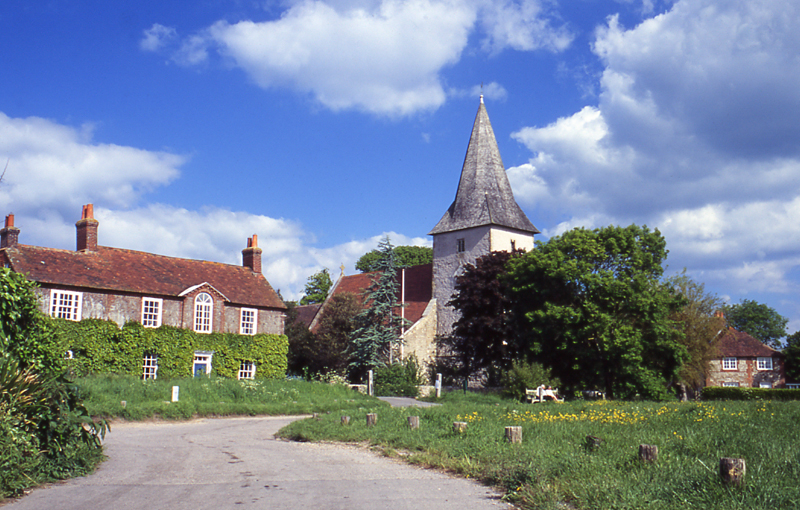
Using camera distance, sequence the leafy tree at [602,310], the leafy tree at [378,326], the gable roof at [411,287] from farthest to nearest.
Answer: the gable roof at [411,287] → the leafy tree at [378,326] → the leafy tree at [602,310]

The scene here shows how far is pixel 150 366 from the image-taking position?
1347 inches

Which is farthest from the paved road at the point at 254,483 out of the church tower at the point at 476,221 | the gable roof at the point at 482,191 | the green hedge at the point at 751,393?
the gable roof at the point at 482,191

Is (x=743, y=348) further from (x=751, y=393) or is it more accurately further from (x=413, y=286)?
(x=413, y=286)

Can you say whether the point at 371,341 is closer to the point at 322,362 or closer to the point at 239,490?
the point at 322,362

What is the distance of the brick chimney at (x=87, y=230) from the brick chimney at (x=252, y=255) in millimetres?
10408

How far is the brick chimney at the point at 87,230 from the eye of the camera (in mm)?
35344

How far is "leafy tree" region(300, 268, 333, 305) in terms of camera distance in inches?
2911

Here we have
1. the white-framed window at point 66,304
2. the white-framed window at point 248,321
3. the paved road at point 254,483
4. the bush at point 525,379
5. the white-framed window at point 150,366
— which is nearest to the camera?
the paved road at point 254,483

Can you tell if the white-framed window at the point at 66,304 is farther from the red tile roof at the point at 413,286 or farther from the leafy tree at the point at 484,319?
the leafy tree at the point at 484,319

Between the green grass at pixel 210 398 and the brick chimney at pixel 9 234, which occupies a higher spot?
the brick chimney at pixel 9 234

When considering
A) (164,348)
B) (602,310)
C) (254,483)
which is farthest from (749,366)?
(254,483)

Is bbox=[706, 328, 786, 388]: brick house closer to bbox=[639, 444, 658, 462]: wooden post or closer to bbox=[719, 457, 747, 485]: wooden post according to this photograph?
bbox=[639, 444, 658, 462]: wooden post

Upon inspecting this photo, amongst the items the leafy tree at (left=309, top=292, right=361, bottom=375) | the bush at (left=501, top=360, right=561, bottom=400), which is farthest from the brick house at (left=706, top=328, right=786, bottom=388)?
the bush at (left=501, top=360, right=561, bottom=400)

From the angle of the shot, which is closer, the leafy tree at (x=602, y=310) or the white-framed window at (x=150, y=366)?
the leafy tree at (x=602, y=310)
